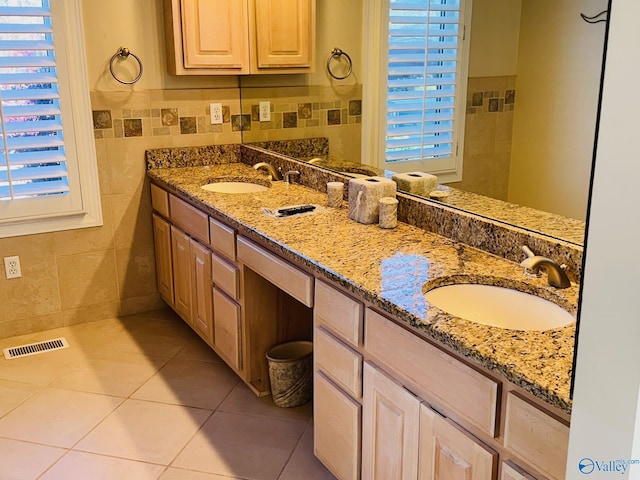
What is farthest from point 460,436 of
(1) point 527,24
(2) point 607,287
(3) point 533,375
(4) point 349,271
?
(1) point 527,24

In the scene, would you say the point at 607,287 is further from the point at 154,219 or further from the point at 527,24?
the point at 154,219

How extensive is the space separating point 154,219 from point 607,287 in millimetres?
3002

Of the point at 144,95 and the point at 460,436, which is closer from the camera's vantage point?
the point at 460,436

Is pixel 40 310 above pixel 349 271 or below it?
below

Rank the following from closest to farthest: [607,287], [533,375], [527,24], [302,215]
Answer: [607,287], [533,375], [527,24], [302,215]

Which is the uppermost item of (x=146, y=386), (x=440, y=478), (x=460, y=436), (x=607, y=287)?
(x=607, y=287)

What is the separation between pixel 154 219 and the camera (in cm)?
355

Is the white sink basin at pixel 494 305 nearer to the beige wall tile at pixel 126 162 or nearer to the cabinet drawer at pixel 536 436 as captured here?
the cabinet drawer at pixel 536 436

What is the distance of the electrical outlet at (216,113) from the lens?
357 cm

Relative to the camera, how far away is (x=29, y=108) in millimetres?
3096

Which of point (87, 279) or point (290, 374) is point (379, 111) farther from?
point (87, 279)

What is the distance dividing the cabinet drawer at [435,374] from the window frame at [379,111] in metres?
0.73

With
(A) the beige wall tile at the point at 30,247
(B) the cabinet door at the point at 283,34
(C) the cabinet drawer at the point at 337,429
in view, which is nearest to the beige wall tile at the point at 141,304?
(A) the beige wall tile at the point at 30,247
